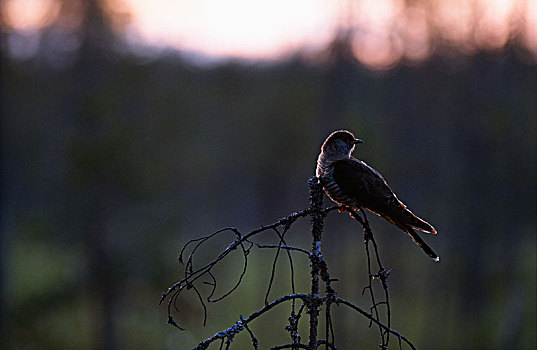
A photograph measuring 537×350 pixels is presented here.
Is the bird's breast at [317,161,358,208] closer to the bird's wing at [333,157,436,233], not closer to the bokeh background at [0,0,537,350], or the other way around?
the bird's wing at [333,157,436,233]

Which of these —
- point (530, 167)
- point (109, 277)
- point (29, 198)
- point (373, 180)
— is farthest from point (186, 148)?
point (373, 180)

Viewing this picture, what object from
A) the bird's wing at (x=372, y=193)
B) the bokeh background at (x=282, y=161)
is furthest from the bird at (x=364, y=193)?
the bokeh background at (x=282, y=161)

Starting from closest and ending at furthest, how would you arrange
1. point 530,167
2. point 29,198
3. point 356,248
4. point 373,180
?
point 373,180
point 530,167
point 29,198
point 356,248

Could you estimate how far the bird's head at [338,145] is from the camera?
4.48m

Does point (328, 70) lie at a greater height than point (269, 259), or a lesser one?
greater

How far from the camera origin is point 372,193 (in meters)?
4.02

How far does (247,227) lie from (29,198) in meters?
13.6

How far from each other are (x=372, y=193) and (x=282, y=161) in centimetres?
2024

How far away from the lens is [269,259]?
3002 centimetres

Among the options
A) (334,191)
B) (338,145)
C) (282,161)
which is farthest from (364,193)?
(282,161)

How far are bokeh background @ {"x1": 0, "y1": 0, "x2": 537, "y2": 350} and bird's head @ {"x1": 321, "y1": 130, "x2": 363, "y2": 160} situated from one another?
30.3 feet

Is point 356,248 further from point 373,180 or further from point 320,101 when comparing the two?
point 373,180

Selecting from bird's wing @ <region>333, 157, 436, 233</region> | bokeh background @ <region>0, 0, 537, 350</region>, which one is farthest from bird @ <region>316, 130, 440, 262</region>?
bokeh background @ <region>0, 0, 537, 350</region>

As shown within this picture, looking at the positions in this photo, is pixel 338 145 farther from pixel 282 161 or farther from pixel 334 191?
pixel 282 161
